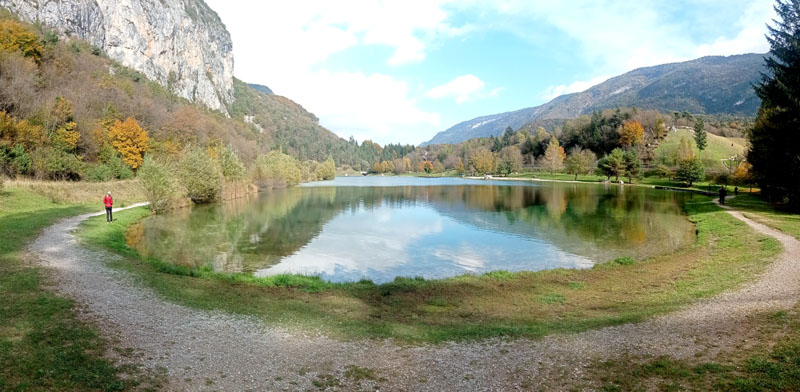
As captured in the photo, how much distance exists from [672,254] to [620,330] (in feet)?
48.0

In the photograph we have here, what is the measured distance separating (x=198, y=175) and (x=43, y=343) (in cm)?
4840

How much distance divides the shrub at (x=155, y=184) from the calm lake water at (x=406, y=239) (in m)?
1.88

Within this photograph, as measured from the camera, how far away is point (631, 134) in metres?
133

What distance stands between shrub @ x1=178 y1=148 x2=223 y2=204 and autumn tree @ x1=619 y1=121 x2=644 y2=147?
12248 cm

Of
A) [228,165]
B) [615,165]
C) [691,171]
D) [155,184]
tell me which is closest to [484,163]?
[615,165]

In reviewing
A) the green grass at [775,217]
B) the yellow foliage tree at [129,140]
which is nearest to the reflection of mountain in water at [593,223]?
the green grass at [775,217]

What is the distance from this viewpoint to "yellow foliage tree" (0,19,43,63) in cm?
5216

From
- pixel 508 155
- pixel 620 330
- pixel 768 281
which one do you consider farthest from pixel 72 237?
pixel 508 155

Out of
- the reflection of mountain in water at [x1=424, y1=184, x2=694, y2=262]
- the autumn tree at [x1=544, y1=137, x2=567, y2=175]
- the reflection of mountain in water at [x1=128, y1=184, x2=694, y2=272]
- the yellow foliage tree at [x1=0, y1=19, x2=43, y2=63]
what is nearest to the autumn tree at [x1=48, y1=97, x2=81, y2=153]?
the yellow foliage tree at [x1=0, y1=19, x2=43, y2=63]

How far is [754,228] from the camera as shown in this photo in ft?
83.3

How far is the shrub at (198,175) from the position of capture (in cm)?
5203

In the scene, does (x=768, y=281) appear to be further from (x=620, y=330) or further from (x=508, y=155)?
(x=508, y=155)

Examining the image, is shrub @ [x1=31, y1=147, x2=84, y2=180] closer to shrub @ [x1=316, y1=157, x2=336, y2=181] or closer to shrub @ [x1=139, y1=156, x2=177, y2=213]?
shrub @ [x1=139, y1=156, x2=177, y2=213]

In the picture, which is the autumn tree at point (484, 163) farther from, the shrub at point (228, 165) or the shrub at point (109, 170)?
the shrub at point (109, 170)
